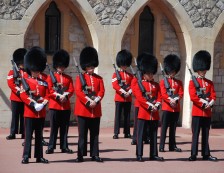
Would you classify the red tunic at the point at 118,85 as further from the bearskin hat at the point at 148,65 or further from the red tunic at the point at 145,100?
the red tunic at the point at 145,100

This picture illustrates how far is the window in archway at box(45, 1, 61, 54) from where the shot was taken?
41.5 ft

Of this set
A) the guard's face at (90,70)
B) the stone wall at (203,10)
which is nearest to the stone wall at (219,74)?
the stone wall at (203,10)

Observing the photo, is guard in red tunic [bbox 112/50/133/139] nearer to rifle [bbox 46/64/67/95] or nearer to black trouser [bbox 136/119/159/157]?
rifle [bbox 46/64/67/95]

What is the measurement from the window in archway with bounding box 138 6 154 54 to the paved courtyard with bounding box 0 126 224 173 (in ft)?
9.58

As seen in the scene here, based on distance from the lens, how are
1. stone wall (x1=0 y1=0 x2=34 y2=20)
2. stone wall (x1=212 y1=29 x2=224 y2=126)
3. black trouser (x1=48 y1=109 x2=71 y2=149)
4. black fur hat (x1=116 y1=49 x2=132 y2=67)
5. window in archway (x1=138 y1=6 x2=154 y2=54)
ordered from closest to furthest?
1. black trouser (x1=48 y1=109 x2=71 y2=149)
2. black fur hat (x1=116 y1=49 x2=132 y2=67)
3. stone wall (x1=0 y1=0 x2=34 y2=20)
4. window in archway (x1=138 y1=6 x2=154 y2=54)
5. stone wall (x1=212 y1=29 x2=224 y2=126)

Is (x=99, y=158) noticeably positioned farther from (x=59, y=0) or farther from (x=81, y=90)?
(x=59, y=0)

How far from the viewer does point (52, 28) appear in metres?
12.8

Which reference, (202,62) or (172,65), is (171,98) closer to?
(172,65)

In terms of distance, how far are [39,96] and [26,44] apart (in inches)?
157

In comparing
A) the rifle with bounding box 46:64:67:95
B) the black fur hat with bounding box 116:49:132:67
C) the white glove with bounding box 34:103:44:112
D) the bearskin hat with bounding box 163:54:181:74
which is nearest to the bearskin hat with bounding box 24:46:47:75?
the white glove with bounding box 34:103:44:112

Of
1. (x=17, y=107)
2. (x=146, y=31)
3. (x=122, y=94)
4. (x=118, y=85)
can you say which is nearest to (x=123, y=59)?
(x=118, y=85)

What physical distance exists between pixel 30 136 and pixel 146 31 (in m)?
5.42

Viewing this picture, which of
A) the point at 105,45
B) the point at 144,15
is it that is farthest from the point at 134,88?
the point at 144,15

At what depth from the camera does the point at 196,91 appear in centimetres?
925
